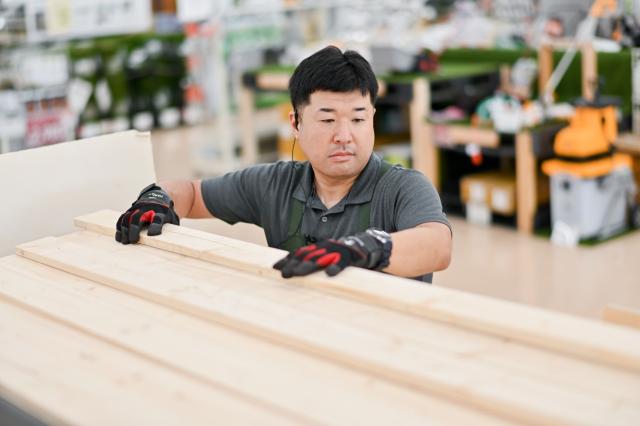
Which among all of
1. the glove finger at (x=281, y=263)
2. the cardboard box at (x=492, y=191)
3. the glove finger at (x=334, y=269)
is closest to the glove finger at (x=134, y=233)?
the glove finger at (x=281, y=263)

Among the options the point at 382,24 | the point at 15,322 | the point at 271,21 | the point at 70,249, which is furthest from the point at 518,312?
the point at 271,21

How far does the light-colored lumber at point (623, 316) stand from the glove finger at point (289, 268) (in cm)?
62

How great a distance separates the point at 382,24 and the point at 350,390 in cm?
613

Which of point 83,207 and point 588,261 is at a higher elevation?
point 83,207

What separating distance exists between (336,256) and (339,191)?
625mm

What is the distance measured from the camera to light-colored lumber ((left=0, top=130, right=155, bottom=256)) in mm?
2670

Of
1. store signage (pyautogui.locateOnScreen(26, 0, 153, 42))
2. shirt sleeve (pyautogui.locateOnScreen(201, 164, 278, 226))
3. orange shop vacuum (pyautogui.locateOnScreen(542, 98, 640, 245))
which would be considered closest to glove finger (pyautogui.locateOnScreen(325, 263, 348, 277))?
shirt sleeve (pyautogui.locateOnScreen(201, 164, 278, 226))

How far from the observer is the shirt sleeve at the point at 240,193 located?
107 inches

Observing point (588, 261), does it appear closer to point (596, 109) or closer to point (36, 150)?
point (596, 109)

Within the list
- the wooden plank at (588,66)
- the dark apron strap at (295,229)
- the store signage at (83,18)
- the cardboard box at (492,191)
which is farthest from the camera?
the store signage at (83,18)

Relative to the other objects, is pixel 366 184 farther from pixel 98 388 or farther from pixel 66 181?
pixel 98 388

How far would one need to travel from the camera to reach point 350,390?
1.42 metres

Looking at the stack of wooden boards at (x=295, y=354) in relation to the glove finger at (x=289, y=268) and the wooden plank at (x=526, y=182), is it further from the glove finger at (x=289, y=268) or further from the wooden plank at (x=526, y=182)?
the wooden plank at (x=526, y=182)

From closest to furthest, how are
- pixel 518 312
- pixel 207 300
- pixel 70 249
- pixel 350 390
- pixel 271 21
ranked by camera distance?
pixel 350 390, pixel 518 312, pixel 207 300, pixel 70 249, pixel 271 21
